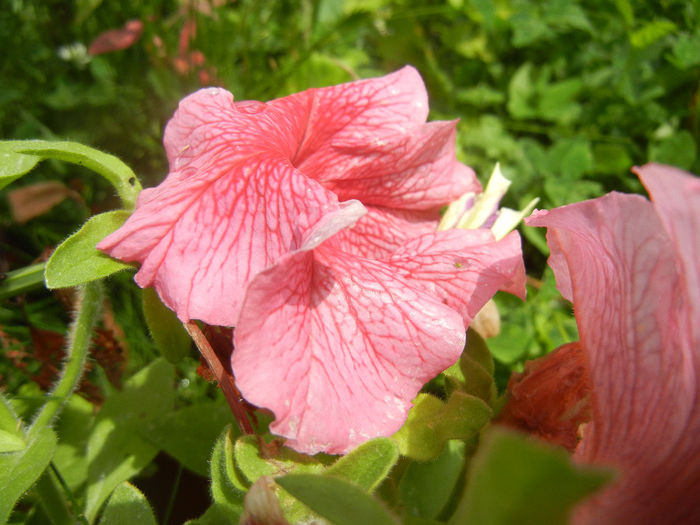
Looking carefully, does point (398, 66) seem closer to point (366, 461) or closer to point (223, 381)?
point (223, 381)

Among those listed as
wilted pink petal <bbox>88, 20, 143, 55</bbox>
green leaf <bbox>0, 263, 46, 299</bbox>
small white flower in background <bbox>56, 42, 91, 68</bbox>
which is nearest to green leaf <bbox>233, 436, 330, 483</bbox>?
green leaf <bbox>0, 263, 46, 299</bbox>

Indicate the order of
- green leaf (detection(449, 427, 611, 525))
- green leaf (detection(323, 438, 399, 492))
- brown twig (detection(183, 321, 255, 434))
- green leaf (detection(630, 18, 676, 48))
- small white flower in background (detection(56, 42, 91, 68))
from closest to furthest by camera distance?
green leaf (detection(449, 427, 611, 525))
green leaf (detection(323, 438, 399, 492))
brown twig (detection(183, 321, 255, 434))
green leaf (detection(630, 18, 676, 48))
small white flower in background (detection(56, 42, 91, 68))

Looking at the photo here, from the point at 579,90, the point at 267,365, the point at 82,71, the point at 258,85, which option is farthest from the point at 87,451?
the point at 579,90

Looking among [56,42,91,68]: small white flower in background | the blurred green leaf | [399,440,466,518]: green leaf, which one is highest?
[56,42,91,68]: small white flower in background

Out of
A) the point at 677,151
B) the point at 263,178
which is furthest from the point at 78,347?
the point at 677,151

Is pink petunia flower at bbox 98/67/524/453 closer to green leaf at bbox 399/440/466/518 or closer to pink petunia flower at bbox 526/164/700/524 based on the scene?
pink petunia flower at bbox 526/164/700/524

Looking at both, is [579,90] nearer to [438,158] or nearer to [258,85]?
[258,85]

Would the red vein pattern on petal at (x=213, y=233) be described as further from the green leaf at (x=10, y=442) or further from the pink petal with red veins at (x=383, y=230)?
the green leaf at (x=10, y=442)
